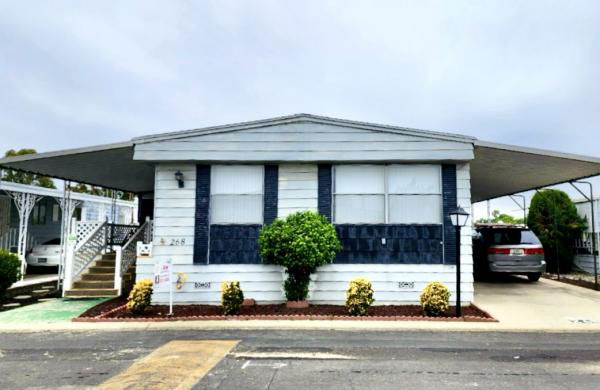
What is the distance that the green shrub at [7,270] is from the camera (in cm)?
924

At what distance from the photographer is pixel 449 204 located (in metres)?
8.68

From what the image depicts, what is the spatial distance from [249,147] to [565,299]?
26.0ft

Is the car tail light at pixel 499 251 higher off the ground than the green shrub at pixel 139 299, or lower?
higher

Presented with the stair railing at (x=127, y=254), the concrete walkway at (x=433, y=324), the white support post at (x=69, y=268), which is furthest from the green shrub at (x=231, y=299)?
the white support post at (x=69, y=268)

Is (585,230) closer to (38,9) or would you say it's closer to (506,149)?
(506,149)

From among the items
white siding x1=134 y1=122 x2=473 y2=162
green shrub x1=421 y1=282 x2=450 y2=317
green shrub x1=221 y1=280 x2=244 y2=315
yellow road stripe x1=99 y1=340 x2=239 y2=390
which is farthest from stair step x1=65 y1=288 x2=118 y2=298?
green shrub x1=421 y1=282 x2=450 y2=317

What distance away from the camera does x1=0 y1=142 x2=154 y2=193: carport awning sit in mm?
8906

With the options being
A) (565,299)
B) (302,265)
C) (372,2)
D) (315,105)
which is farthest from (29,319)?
(315,105)

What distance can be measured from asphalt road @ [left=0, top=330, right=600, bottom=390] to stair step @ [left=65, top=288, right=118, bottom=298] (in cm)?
354

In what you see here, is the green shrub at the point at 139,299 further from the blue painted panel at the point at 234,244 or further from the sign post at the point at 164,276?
the blue painted panel at the point at 234,244

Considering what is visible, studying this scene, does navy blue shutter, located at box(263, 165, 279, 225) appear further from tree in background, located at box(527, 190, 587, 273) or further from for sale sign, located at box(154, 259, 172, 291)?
tree in background, located at box(527, 190, 587, 273)

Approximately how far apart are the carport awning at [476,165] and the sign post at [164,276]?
2.43 metres

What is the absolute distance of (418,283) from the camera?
28.1 feet

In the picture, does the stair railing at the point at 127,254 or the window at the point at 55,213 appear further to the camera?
the window at the point at 55,213
